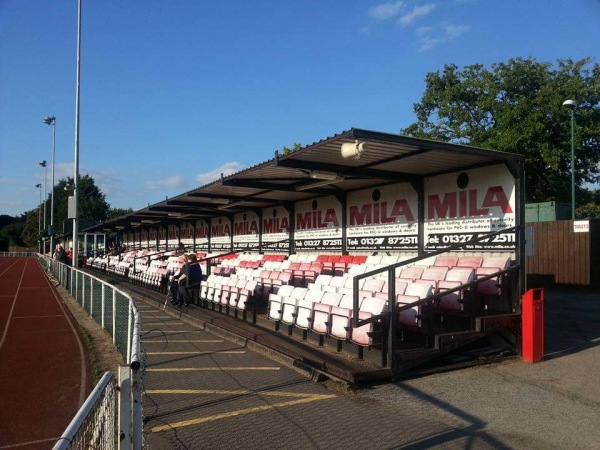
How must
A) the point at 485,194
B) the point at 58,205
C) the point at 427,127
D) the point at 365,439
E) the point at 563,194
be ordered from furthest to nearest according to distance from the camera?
the point at 58,205, the point at 427,127, the point at 563,194, the point at 485,194, the point at 365,439

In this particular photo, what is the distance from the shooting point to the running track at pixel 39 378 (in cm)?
603

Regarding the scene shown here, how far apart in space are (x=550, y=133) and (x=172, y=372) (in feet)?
87.7

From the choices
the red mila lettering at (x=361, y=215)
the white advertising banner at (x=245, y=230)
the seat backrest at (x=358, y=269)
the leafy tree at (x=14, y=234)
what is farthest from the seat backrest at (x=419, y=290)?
the leafy tree at (x=14, y=234)

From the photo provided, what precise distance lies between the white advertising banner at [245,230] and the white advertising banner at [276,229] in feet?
2.84

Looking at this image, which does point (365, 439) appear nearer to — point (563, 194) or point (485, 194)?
point (485, 194)

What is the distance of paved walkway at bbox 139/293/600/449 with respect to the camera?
5.16m

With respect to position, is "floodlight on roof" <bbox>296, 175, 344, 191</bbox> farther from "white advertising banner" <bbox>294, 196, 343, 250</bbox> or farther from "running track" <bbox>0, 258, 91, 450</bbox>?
"running track" <bbox>0, 258, 91, 450</bbox>

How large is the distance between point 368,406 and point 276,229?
1469cm

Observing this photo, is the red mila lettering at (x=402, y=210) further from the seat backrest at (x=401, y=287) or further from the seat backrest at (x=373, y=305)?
the seat backrest at (x=373, y=305)

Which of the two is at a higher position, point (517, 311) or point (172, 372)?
point (517, 311)

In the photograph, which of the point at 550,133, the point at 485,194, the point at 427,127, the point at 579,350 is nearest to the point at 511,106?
the point at 550,133

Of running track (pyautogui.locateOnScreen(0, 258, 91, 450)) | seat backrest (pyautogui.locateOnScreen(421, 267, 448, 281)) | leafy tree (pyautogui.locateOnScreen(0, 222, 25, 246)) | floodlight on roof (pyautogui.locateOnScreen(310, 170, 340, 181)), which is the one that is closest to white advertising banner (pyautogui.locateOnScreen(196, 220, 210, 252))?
running track (pyautogui.locateOnScreen(0, 258, 91, 450))

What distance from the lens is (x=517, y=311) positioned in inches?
351

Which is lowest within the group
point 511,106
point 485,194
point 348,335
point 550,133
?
point 348,335
